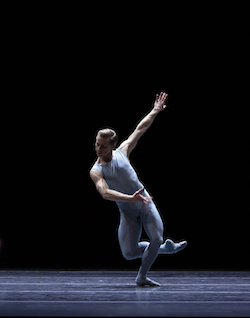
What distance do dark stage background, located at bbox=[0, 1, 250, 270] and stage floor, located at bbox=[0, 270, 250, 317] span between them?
0.70 meters

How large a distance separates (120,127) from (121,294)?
2541 millimetres

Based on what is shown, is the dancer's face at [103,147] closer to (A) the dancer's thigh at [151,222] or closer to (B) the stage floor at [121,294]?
(A) the dancer's thigh at [151,222]

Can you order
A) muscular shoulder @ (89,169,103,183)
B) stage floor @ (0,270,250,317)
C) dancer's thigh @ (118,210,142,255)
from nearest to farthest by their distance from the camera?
1. stage floor @ (0,270,250,317)
2. muscular shoulder @ (89,169,103,183)
3. dancer's thigh @ (118,210,142,255)

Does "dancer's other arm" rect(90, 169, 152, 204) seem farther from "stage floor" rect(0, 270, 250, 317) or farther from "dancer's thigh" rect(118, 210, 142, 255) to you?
"stage floor" rect(0, 270, 250, 317)

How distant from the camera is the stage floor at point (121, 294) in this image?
2818mm

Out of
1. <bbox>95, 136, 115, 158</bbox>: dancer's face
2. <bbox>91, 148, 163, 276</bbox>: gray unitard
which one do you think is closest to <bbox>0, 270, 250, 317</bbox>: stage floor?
<bbox>91, 148, 163, 276</bbox>: gray unitard

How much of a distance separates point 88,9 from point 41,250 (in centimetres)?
274

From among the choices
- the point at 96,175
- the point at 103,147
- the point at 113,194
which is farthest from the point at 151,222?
the point at 103,147

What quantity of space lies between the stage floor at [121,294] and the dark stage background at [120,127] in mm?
703

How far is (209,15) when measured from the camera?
18.9ft

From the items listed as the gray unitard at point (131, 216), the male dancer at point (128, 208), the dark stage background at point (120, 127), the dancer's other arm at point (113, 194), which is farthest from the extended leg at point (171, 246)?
the dark stage background at point (120, 127)

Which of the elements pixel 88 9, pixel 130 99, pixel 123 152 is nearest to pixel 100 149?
pixel 123 152

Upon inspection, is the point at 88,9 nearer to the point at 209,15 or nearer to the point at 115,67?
the point at 115,67

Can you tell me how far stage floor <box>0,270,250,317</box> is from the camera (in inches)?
111
